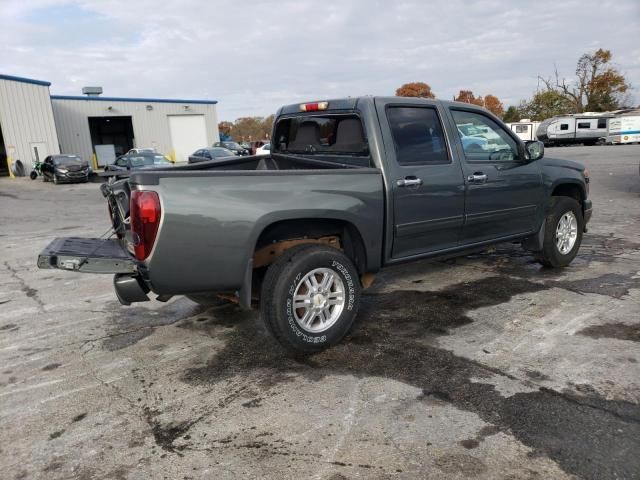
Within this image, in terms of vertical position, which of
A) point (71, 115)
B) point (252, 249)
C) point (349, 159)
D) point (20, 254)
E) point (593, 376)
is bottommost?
point (593, 376)

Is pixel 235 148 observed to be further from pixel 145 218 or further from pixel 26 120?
pixel 145 218

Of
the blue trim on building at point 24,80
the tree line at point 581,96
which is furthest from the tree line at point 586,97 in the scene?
the blue trim on building at point 24,80

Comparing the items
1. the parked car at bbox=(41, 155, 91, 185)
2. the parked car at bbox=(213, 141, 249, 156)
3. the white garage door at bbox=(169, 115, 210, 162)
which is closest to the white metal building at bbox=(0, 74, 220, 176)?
the white garage door at bbox=(169, 115, 210, 162)

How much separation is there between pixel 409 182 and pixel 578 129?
44.8 meters

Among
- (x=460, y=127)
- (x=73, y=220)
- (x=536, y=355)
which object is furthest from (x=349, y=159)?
(x=73, y=220)

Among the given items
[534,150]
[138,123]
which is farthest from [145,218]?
[138,123]

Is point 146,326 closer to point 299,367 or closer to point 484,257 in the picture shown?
point 299,367

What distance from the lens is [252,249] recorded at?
134 inches

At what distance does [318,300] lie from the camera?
3760mm

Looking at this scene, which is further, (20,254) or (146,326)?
(20,254)

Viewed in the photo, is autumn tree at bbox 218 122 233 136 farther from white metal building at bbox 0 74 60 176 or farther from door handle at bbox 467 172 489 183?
door handle at bbox 467 172 489 183

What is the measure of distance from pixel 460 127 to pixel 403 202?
119 cm

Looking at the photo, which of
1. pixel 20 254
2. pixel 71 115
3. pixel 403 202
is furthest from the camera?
pixel 71 115

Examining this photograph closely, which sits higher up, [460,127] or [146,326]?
[460,127]
